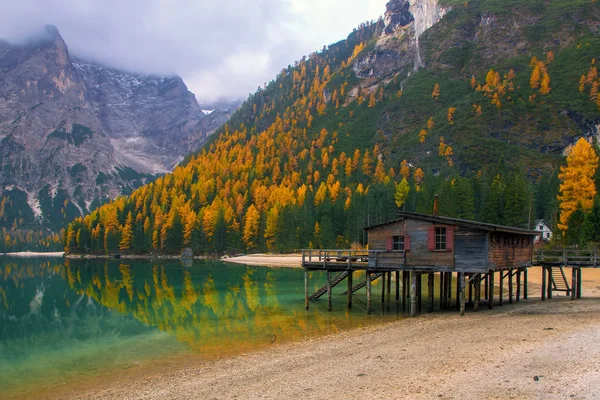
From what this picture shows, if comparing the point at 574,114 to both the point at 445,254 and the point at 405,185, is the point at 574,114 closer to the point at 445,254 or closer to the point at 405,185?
the point at 405,185

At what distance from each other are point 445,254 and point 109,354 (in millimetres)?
23347

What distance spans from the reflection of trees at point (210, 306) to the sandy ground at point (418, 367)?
15.2ft

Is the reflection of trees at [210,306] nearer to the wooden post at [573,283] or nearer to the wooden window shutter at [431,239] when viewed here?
the wooden window shutter at [431,239]

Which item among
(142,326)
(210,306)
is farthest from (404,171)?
(142,326)

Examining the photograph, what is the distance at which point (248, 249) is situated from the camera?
131 meters

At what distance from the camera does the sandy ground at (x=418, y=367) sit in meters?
14.7

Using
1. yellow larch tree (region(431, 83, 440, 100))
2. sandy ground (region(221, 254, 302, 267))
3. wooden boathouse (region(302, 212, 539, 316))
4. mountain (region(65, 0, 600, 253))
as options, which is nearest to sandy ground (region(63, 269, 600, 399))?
wooden boathouse (region(302, 212, 539, 316))

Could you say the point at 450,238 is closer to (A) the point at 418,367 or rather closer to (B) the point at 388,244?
(B) the point at 388,244

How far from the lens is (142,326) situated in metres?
34.8

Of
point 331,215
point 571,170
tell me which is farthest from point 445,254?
point 331,215

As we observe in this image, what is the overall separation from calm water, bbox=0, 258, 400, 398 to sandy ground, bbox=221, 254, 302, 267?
39050 millimetres

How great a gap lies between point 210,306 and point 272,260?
66.3m

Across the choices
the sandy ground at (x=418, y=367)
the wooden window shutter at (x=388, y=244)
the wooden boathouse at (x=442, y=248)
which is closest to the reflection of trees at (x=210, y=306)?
the sandy ground at (x=418, y=367)

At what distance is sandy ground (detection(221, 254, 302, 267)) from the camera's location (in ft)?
329
